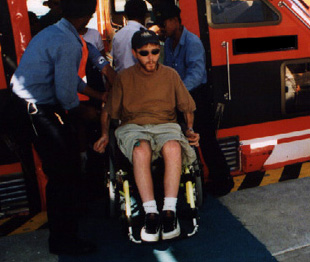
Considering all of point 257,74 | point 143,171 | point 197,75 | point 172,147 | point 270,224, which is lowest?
point 270,224

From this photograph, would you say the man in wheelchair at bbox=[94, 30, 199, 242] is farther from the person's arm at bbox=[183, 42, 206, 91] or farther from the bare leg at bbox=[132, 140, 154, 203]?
the person's arm at bbox=[183, 42, 206, 91]

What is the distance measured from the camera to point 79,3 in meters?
2.38

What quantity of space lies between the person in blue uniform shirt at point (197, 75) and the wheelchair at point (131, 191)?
0.48 m

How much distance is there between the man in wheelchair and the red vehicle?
0.63 m

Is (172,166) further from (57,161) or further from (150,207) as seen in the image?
(57,161)

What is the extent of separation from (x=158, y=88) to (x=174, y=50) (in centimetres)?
64

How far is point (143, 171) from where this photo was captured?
2.56m

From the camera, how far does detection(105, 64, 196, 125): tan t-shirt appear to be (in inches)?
111

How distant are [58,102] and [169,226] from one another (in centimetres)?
106

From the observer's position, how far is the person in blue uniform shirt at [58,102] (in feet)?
7.55

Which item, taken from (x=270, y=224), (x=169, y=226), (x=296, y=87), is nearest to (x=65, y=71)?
(x=169, y=226)

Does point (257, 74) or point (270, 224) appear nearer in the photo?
point (270, 224)

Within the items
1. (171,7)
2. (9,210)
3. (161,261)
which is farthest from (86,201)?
(171,7)

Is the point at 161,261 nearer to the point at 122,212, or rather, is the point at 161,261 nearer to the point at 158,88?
the point at 122,212
